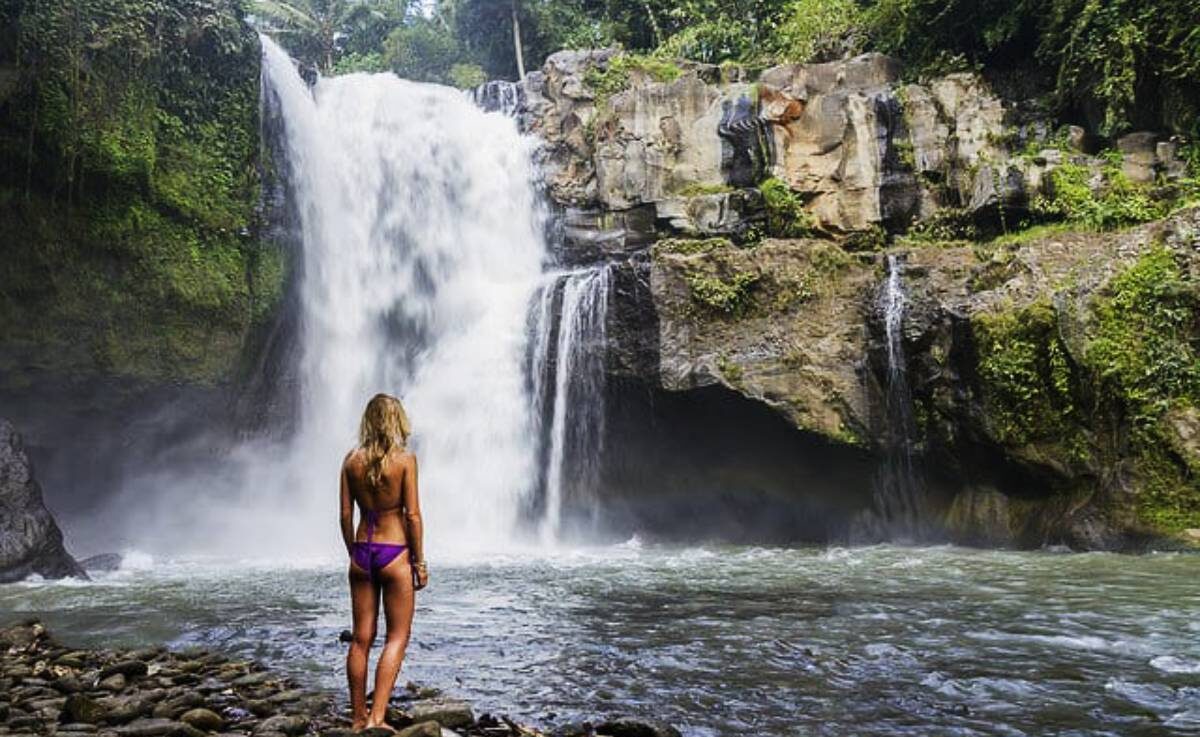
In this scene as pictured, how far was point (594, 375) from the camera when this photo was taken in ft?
54.8

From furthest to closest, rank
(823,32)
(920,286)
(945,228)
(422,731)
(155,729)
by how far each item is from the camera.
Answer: (823,32)
(945,228)
(920,286)
(155,729)
(422,731)

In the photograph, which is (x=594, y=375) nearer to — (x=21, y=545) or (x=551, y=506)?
(x=551, y=506)

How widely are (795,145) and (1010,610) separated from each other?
512 inches

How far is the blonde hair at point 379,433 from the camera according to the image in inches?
185

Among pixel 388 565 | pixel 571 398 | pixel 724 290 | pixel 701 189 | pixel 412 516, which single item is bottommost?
pixel 388 565

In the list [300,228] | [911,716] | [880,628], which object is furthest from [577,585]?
[300,228]

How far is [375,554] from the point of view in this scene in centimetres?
475

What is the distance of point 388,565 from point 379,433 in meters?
0.67

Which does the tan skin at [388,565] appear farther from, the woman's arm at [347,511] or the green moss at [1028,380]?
the green moss at [1028,380]

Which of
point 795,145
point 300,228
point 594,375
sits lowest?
point 594,375

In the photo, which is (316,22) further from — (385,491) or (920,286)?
(385,491)

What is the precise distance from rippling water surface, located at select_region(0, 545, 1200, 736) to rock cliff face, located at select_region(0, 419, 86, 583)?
95 cm

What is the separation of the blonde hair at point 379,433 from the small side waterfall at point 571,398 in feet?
38.9

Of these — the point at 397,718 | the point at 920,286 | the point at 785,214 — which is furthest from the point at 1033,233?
the point at 397,718
